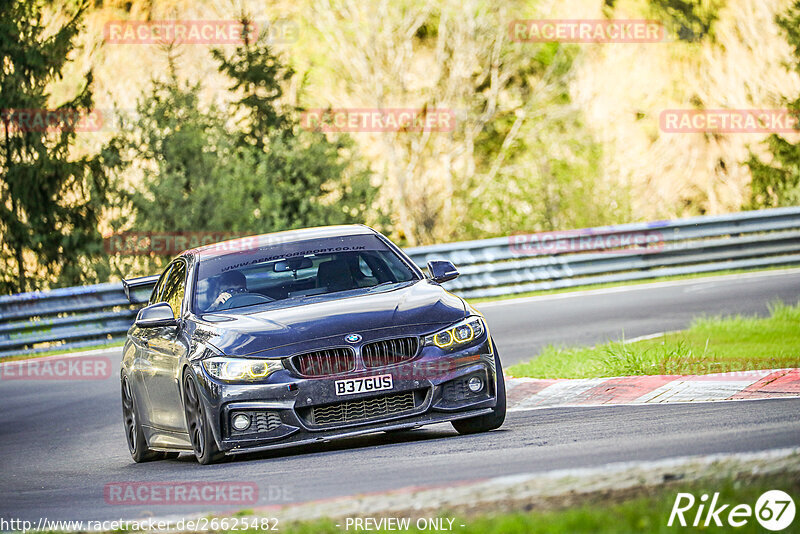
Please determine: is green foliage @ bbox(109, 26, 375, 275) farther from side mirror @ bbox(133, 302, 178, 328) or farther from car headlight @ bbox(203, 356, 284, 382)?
car headlight @ bbox(203, 356, 284, 382)

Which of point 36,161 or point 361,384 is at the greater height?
point 36,161

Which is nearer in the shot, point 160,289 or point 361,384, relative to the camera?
point 361,384

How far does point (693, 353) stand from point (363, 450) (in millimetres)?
4518

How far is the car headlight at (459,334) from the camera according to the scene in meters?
8.74

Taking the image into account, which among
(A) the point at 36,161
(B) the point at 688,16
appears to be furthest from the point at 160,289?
(B) the point at 688,16

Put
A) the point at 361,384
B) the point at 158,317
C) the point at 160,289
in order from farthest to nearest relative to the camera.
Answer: the point at 160,289 → the point at 158,317 → the point at 361,384

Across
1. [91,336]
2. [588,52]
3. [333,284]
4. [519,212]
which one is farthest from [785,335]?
[588,52]

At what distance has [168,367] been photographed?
380 inches

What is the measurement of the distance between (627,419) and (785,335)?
15.9ft

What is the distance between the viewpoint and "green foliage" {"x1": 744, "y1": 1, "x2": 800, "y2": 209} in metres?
28.8

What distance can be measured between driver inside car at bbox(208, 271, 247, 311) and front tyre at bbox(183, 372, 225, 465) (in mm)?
736

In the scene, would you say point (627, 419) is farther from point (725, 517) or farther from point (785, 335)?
point (785, 335)

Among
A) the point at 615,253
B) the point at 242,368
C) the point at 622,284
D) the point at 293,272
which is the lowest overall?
the point at 622,284

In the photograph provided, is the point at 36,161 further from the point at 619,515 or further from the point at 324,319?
the point at 619,515
